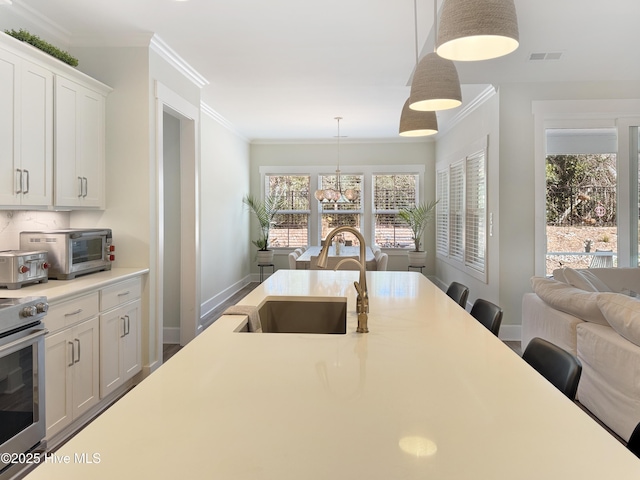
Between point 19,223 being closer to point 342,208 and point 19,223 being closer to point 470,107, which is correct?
point 470,107

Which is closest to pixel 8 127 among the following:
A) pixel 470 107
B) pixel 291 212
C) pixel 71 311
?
pixel 71 311

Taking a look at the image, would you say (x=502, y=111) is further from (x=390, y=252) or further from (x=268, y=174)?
(x=268, y=174)

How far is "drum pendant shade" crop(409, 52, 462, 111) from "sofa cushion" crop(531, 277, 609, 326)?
163 centimetres

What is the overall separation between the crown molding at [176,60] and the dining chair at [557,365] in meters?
3.53

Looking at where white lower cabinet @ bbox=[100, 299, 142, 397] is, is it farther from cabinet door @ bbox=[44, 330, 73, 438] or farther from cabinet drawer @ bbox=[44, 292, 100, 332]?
cabinet door @ bbox=[44, 330, 73, 438]

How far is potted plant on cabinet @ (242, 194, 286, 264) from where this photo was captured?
8.12 m

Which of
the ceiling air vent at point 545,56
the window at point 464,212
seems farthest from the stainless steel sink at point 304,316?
the window at point 464,212

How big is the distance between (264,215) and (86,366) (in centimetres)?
582

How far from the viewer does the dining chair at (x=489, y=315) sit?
2.16 meters

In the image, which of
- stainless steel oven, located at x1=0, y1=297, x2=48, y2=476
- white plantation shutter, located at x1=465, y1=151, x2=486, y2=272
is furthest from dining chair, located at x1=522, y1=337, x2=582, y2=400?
white plantation shutter, located at x1=465, y1=151, x2=486, y2=272

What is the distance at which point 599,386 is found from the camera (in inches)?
103

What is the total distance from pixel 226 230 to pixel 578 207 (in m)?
4.89

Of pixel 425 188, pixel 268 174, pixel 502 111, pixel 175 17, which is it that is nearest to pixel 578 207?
pixel 502 111

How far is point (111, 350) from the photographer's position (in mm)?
3035
